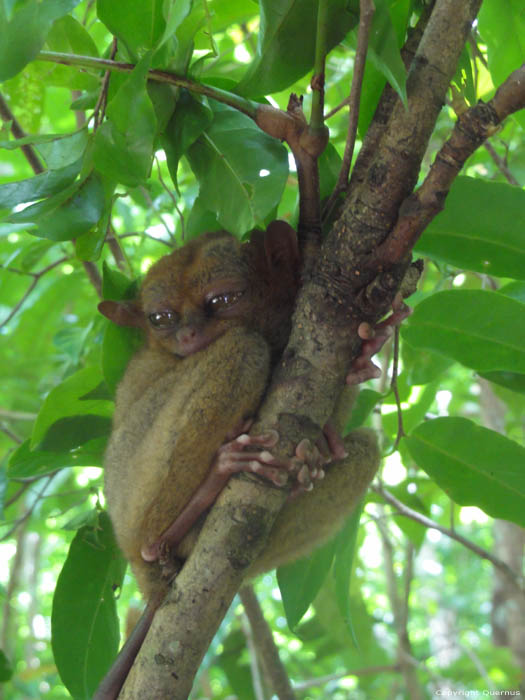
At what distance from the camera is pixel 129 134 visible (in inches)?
→ 65.5

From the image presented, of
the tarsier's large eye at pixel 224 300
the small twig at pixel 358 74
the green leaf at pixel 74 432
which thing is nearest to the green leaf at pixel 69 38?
the tarsier's large eye at pixel 224 300

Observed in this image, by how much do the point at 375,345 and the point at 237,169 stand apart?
1.90ft

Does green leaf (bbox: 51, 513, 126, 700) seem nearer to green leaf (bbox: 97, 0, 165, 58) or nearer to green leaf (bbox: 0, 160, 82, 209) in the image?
green leaf (bbox: 0, 160, 82, 209)

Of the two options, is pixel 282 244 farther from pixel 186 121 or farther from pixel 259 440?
pixel 259 440

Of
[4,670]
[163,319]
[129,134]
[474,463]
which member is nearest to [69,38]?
[129,134]

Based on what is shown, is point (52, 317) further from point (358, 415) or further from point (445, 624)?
point (445, 624)

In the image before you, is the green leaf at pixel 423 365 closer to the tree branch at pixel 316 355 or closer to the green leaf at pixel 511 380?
the green leaf at pixel 511 380

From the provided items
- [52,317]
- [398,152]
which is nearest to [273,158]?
[398,152]

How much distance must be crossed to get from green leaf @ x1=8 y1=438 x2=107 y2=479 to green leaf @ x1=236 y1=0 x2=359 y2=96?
1379mm

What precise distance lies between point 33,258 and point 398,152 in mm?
2018

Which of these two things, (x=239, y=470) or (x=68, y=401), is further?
(x=68, y=401)

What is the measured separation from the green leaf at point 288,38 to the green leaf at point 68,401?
1066 mm

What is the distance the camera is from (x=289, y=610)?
2.45m

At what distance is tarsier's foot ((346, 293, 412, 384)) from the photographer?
1903mm
